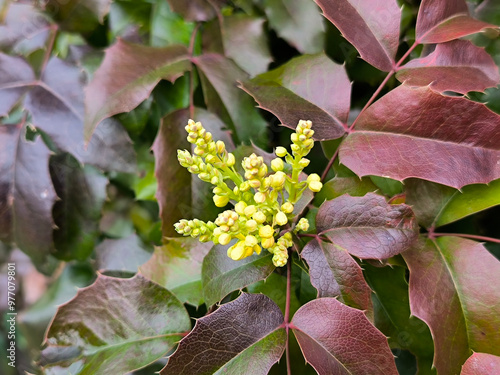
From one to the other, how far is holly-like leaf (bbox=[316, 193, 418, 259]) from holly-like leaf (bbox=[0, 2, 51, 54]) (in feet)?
3.21

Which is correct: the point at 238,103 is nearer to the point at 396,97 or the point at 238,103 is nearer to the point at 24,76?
the point at 396,97

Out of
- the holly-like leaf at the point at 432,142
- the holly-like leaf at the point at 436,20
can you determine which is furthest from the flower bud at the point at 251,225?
the holly-like leaf at the point at 436,20

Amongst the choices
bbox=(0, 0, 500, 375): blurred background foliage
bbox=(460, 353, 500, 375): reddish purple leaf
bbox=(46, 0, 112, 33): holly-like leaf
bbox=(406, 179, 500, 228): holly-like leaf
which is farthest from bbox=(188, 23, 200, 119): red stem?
bbox=(460, 353, 500, 375): reddish purple leaf

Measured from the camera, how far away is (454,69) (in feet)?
2.40

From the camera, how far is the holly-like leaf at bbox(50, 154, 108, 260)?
111 cm

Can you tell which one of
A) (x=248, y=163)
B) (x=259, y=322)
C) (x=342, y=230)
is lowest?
(x=259, y=322)

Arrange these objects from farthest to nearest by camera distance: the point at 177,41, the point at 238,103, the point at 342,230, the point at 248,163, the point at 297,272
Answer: the point at 177,41 → the point at 238,103 → the point at 297,272 → the point at 342,230 → the point at 248,163

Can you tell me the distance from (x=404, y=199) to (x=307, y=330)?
287 millimetres

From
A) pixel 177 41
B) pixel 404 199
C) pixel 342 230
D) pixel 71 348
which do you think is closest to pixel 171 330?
pixel 71 348

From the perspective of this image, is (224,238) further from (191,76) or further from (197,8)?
(197,8)

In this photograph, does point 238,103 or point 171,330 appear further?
point 238,103

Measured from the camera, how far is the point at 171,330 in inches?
28.8

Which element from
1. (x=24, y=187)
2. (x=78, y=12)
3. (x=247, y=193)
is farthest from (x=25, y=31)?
(x=247, y=193)

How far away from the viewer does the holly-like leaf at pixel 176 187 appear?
85cm
